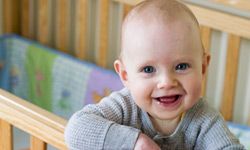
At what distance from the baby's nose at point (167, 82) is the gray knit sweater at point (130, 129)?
0.09 m

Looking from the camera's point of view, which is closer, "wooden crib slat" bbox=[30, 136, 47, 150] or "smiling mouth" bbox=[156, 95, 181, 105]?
"smiling mouth" bbox=[156, 95, 181, 105]

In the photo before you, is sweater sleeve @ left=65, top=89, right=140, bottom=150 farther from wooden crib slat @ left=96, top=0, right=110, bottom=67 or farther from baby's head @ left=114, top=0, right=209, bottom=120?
wooden crib slat @ left=96, top=0, right=110, bottom=67

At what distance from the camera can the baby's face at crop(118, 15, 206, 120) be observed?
78 centimetres

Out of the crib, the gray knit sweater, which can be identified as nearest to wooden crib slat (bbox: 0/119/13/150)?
the crib

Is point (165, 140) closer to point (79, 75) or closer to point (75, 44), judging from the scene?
point (79, 75)

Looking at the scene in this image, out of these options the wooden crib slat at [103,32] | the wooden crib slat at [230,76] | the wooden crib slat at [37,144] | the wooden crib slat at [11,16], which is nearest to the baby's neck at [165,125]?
the wooden crib slat at [37,144]

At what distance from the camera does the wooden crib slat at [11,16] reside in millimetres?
2428

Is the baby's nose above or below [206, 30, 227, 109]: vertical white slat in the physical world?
above

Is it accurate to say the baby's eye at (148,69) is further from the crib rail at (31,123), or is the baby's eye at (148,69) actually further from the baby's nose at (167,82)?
the crib rail at (31,123)

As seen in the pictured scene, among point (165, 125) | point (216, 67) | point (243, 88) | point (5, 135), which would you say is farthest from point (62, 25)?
point (165, 125)

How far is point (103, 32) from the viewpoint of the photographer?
2.15m

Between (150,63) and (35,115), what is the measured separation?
34 centimetres

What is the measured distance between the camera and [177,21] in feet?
2.59

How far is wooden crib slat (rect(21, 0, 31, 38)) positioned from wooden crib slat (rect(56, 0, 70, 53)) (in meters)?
0.18
